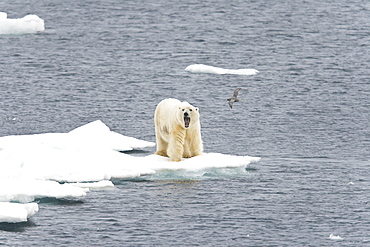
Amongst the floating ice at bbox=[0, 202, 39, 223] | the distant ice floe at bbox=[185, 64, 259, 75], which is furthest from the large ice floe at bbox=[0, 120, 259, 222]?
the distant ice floe at bbox=[185, 64, 259, 75]

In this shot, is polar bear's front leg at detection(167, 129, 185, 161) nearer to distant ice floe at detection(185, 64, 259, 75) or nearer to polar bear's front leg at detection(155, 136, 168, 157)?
polar bear's front leg at detection(155, 136, 168, 157)

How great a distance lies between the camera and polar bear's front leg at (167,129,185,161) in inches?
655

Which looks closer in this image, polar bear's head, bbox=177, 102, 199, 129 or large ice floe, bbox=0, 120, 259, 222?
large ice floe, bbox=0, 120, 259, 222

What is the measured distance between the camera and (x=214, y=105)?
24906 mm

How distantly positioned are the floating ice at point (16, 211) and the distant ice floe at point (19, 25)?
80.9 feet

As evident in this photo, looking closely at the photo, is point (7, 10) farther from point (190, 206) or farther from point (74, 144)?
point (190, 206)

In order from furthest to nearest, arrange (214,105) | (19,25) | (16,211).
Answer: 1. (19,25)
2. (214,105)
3. (16,211)

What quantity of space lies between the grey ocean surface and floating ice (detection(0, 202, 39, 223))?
0.15m

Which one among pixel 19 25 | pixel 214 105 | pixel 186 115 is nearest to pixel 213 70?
pixel 214 105

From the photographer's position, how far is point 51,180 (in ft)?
49.9

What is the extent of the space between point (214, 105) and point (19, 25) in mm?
15137

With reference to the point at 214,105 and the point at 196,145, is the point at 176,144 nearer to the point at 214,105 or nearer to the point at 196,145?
the point at 196,145

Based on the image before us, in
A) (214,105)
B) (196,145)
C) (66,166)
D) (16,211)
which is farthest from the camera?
(214,105)

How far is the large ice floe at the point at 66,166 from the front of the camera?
13969 millimetres
